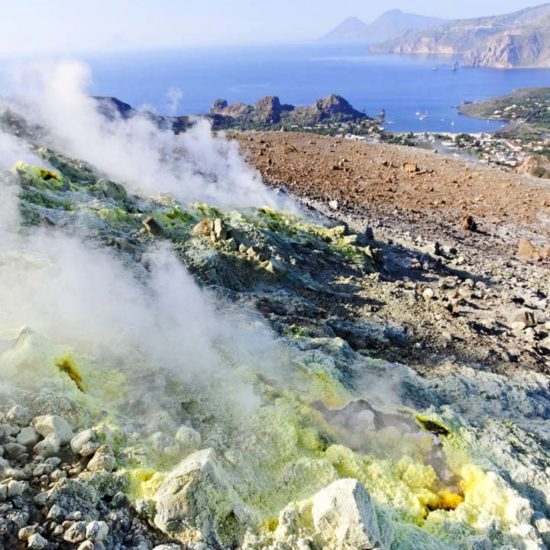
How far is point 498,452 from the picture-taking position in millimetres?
4523

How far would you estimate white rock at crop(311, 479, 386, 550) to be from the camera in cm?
305

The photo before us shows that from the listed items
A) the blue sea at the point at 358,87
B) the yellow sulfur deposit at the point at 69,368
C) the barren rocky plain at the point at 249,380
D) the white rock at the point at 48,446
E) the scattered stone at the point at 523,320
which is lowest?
the blue sea at the point at 358,87

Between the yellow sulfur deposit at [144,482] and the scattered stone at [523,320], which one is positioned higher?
the yellow sulfur deposit at [144,482]

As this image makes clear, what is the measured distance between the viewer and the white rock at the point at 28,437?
11.7ft

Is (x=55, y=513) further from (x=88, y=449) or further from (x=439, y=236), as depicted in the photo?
(x=439, y=236)

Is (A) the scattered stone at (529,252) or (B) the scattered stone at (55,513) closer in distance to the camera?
(B) the scattered stone at (55,513)

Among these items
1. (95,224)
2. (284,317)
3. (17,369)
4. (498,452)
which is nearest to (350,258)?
(284,317)

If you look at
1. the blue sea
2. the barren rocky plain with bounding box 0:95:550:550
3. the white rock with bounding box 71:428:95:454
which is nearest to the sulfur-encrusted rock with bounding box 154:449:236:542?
the barren rocky plain with bounding box 0:95:550:550

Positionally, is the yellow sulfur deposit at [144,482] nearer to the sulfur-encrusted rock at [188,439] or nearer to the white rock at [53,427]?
the sulfur-encrusted rock at [188,439]

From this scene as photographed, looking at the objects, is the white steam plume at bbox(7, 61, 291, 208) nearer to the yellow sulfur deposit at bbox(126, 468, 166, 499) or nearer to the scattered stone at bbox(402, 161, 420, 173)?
the scattered stone at bbox(402, 161, 420, 173)

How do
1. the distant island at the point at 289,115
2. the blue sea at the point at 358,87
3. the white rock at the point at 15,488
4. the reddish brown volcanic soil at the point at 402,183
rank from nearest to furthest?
the white rock at the point at 15,488
the reddish brown volcanic soil at the point at 402,183
the distant island at the point at 289,115
the blue sea at the point at 358,87

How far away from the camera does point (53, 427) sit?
364 centimetres

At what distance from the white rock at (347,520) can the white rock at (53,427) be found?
170 centimetres

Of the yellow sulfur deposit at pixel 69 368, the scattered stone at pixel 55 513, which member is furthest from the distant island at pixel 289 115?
the scattered stone at pixel 55 513
